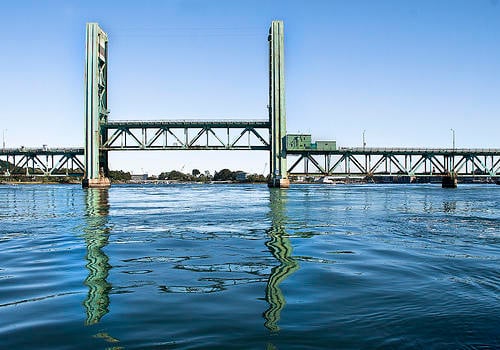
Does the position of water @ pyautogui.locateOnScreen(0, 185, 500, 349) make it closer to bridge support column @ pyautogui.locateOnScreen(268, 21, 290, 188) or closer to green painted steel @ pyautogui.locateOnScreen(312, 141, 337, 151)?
bridge support column @ pyautogui.locateOnScreen(268, 21, 290, 188)

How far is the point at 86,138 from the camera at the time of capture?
318 ft

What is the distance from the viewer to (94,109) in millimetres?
97500

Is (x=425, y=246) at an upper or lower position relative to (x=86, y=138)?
lower

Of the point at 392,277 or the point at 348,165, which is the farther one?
the point at 348,165

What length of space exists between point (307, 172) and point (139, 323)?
9876 centimetres

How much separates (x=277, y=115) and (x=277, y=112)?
1.93 ft

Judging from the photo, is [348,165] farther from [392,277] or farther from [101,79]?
[392,277]

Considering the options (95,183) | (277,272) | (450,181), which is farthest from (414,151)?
(277,272)

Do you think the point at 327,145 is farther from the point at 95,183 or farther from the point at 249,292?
the point at 249,292

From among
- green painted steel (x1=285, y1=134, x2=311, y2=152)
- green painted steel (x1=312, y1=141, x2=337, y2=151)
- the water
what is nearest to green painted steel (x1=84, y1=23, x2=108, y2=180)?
green painted steel (x1=285, y1=134, x2=311, y2=152)

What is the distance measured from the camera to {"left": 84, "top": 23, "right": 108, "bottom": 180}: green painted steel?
96.6 metres

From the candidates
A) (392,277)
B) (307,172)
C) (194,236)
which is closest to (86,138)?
(307,172)

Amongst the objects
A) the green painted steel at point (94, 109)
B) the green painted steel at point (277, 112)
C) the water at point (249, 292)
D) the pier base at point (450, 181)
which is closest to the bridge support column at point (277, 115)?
the green painted steel at point (277, 112)

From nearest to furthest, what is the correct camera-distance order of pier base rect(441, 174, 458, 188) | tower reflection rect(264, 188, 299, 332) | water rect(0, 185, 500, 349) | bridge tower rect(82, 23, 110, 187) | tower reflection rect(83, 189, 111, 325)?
water rect(0, 185, 500, 349)
tower reflection rect(264, 188, 299, 332)
tower reflection rect(83, 189, 111, 325)
bridge tower rect(82, 23, 110, 187)
pier base rect(441, 174, 458, 188)
